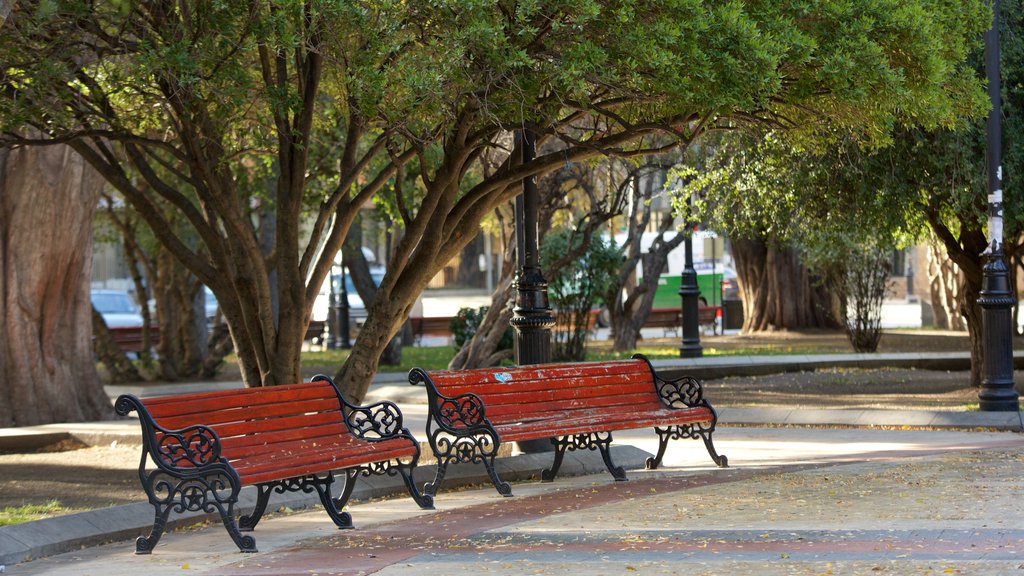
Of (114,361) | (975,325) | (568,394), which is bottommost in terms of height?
(568,394)

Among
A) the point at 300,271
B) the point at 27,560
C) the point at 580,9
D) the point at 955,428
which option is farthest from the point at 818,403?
the point at 27,560

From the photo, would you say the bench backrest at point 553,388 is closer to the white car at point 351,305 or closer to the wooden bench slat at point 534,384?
the wooden bench slat at point 534,384

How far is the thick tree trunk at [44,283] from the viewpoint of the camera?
15.4 meters

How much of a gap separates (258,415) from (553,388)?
9.73ft

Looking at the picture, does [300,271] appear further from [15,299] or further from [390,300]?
[15,299]

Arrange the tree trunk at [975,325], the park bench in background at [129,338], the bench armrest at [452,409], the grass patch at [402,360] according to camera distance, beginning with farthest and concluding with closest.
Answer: the park bench in background at [129,338]
the grass patch at [402,360]
the tree trunk at [975,325]
the bench armrest at [452,409]

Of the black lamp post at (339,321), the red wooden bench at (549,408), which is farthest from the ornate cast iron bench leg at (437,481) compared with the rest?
the black lamp post at (339,321)

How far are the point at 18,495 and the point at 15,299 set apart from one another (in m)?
5.50

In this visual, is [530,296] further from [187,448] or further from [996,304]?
[996,304]

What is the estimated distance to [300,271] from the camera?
11.3 meters

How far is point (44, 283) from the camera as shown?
15.8 meters

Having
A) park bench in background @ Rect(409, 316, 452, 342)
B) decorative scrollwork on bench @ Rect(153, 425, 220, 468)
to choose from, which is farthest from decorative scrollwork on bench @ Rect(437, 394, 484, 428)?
park bench in background @ Rect(409, 316, 452, 342)

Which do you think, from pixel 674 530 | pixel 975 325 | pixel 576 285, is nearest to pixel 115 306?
pixel 576 285

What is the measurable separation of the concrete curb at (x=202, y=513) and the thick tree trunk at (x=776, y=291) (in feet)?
67.5
